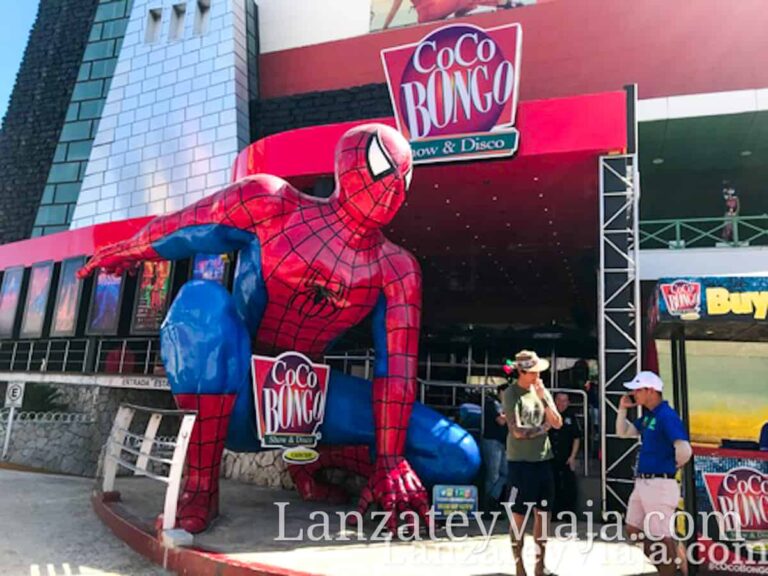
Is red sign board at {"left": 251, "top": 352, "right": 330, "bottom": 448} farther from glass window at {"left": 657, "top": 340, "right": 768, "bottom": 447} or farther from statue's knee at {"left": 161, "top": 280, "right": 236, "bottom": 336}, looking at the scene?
glass window at {"left": 657, "top": 340, "right": 768, "bottom": 447}

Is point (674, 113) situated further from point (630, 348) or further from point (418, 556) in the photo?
point (418, 556)

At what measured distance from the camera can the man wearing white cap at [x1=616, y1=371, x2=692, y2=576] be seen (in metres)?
3.77

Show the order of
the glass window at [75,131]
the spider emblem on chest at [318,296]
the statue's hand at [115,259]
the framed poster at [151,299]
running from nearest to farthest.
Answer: the spider emblem on chest at [318,296] < the statue's hand at [115,259] < the framed poster at [151,299] < the glass window at [75,131]

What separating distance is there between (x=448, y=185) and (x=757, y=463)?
20.5 ft

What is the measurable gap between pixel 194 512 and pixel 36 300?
1254 cm

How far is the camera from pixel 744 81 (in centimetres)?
1384

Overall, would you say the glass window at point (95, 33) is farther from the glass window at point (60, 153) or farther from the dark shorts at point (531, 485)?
the dark shorts at point (531, 485)

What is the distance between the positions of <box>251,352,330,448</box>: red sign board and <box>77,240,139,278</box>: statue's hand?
1.87 metres

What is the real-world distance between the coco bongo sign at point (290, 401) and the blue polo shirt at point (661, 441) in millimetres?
2811

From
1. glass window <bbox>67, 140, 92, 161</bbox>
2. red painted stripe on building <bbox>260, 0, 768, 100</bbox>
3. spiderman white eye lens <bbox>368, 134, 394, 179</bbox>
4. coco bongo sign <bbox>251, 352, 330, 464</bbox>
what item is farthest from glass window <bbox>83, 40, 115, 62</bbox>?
coco bongo sign <bbox>251, 352, 330, 464</bbox>

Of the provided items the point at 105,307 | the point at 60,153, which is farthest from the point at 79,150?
the point at 105,307

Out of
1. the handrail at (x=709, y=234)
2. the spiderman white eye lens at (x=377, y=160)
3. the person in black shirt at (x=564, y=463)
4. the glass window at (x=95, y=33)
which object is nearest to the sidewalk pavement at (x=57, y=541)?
the spiderman white eye lens at (x=377, y=160)

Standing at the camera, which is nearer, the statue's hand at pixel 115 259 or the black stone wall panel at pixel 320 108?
the statue's hand at pixel 115 259

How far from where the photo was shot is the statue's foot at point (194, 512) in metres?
4.88
